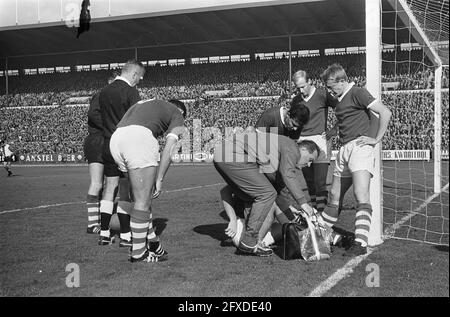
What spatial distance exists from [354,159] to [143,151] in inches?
84.0

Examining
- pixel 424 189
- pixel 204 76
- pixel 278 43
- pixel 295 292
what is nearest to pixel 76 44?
pixel 204 76

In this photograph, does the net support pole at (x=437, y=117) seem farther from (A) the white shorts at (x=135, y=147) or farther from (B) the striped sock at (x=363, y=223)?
(A) the white shorts at (x=135, y=147)

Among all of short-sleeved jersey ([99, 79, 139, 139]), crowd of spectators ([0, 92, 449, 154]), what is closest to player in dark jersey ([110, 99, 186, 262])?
short-sleeved jersey ([99, 79, 139, 139])

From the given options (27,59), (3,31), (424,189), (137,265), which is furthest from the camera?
(27,59)

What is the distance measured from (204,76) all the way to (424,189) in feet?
103

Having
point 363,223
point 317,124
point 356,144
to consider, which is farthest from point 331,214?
point 317,124

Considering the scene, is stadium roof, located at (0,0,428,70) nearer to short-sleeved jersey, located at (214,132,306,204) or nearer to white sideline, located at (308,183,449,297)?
short-sleeved jersey, located at (214,132,306,204)

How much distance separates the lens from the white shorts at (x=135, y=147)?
15.3ft

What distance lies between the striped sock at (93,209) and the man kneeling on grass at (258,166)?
6.90ft

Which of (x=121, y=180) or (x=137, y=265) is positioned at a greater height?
(x=121, y=180)

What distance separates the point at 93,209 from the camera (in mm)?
6617

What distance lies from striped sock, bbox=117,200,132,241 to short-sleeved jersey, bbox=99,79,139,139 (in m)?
0.81

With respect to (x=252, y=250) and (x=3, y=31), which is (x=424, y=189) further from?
(x=3, y=31)

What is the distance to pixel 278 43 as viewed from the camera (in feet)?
126
